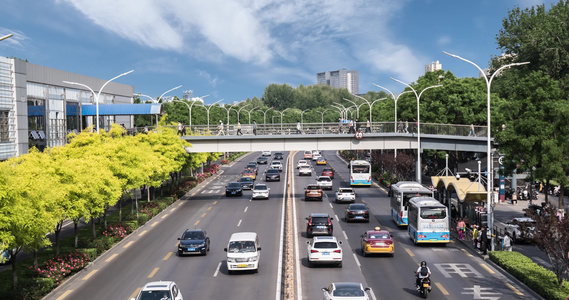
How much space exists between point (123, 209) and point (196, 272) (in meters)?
25.2

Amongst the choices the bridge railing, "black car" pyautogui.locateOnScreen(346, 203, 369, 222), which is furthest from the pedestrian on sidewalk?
the bridge railing

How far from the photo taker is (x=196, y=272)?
29688 millimetres

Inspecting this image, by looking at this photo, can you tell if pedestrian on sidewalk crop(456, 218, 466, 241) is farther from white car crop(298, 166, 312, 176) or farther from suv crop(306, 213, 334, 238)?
white car crop(298, 166, 312, 176)

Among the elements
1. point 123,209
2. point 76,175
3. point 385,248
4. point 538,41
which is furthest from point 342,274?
point 538,41

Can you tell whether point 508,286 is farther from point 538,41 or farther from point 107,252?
point 538,41

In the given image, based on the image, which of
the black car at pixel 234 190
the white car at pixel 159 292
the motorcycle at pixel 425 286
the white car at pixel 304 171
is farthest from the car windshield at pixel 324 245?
the white car at pixel 304 171

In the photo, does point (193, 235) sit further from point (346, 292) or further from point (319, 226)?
point (346, 292)

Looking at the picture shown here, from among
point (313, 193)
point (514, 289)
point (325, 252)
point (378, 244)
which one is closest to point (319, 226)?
point (378, 244)

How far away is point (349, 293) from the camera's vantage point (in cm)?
2072

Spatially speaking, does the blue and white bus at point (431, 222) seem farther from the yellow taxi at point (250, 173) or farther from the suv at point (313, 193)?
the yellow taxi at point (250, 173)

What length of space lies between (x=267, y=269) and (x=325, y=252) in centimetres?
309

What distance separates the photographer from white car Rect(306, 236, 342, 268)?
29.5 m

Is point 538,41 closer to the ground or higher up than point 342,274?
higher up

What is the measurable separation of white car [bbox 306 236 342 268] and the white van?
2.90m
